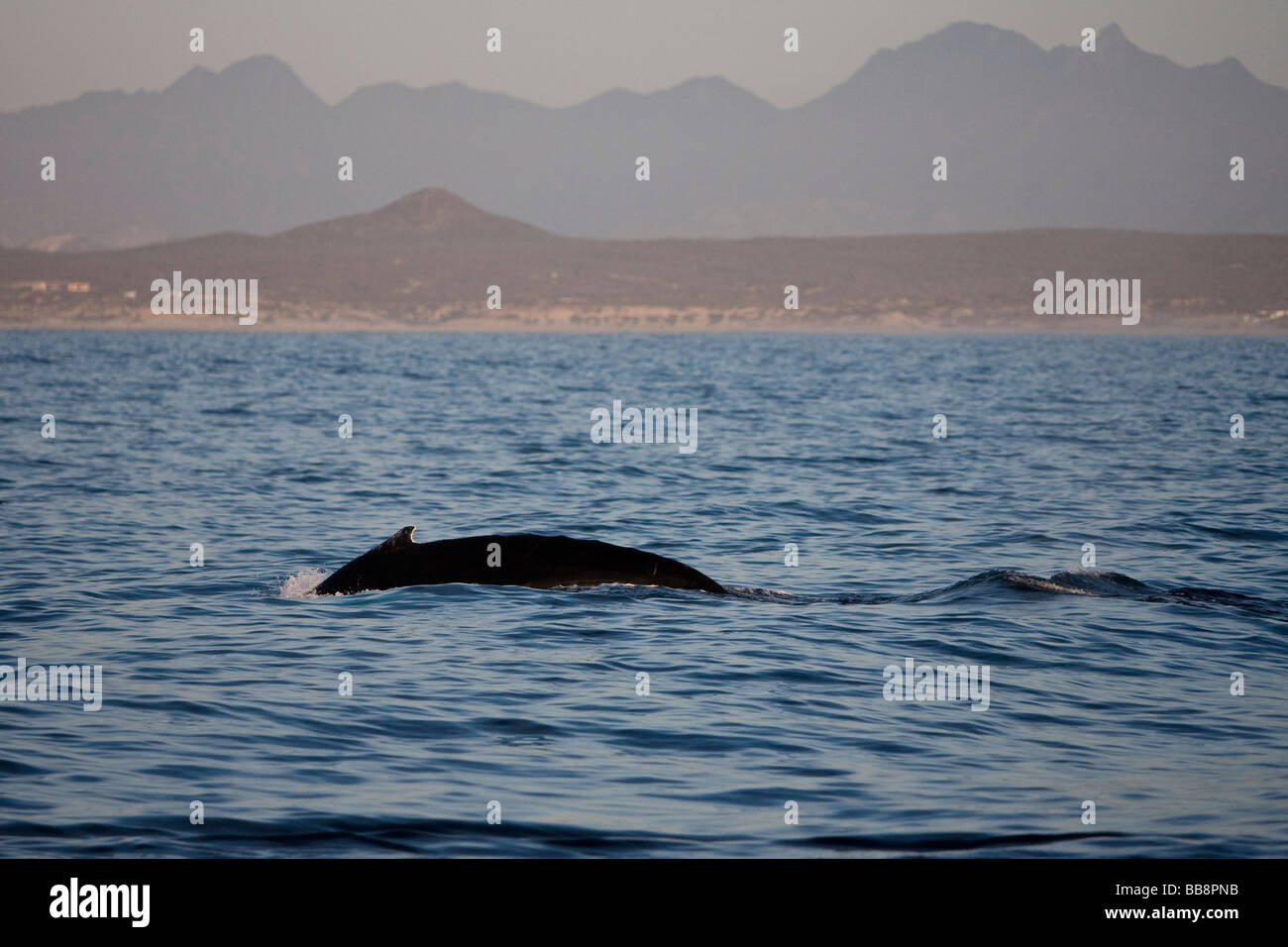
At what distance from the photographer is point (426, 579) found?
1466 centimetres

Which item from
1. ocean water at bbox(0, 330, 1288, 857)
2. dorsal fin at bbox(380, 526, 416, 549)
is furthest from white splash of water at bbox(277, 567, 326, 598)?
dorsal fin at bbox(380, 526, 416, 549)

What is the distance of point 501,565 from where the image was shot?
14578 mm

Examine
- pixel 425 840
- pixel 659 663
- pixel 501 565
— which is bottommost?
pixel 425 840

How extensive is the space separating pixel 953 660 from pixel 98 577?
942 centimetres

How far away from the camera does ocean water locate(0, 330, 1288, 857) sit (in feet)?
27.3

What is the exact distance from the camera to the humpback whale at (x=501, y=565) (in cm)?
1443

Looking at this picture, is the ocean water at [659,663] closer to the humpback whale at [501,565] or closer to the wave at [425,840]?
the wave at [425,840]

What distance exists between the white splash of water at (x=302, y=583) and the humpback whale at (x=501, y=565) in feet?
1.85

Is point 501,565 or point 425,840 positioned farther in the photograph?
point 501,565

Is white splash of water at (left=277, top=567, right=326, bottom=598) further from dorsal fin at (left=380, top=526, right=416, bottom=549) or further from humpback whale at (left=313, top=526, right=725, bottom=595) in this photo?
dorsal fin at (left=380, top=526, right=416, bottom=549)

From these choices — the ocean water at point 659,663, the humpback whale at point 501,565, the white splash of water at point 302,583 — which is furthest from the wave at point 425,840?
the white splash of water at point 302,583

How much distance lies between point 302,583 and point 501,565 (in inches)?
106

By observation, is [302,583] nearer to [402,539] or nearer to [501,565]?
[402,539]

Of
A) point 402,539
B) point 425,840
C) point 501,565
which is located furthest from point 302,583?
point 425,840
